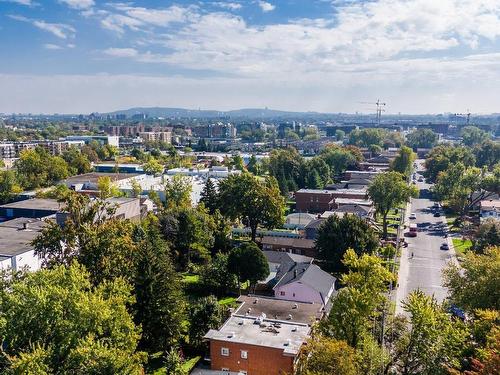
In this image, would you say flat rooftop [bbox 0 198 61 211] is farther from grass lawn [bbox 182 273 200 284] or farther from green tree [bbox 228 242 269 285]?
green tree [bbox 228 242 269 285]

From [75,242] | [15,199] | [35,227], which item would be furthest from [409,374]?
[15,199]

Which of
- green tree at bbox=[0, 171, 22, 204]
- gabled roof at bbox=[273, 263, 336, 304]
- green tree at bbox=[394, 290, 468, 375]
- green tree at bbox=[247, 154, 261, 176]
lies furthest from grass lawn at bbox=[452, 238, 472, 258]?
green tree at bbox=[0, 171, 22, 204]

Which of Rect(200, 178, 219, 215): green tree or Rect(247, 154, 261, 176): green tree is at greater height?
Rect(200, 178, 219, 215): green tree

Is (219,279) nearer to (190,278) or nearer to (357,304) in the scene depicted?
(190,278)

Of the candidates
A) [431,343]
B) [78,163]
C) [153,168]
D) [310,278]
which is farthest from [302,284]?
[78,163]

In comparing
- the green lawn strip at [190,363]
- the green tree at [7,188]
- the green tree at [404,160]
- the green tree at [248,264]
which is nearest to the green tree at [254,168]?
the green tree at [404,160]

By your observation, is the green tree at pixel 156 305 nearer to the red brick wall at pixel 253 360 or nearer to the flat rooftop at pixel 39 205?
the red brick wall at pixel 253 360
